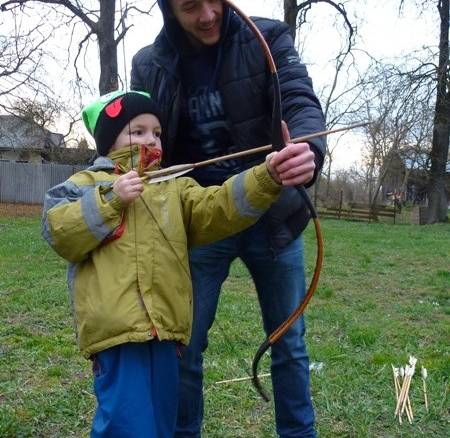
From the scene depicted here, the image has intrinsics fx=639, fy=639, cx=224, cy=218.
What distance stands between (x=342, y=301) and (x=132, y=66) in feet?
16.5

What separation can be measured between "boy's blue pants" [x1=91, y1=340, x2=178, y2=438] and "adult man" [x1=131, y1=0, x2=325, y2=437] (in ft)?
1.38

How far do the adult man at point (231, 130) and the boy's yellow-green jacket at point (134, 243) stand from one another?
325 millimetres

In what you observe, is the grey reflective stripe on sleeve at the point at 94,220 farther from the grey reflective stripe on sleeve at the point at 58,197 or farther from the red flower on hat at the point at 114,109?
the red flower on hat at the point at 114,109

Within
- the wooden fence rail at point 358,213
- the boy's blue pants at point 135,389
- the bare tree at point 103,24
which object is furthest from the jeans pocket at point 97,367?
the wooden fence rail at point 358,213

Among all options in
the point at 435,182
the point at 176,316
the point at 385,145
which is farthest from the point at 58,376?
the point at 385,145

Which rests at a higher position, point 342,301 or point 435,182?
point 435,182

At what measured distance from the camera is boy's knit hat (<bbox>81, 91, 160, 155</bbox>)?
2.18 metres

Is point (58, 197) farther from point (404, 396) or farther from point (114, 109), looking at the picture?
point (404, 396)

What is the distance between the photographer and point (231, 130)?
237 cm

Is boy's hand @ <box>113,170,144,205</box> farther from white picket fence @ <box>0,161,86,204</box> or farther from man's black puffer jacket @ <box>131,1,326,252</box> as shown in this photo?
white picket fence @ <box>0,161,86,204</box>

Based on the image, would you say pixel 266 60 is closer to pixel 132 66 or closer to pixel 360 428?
pixel 132 66

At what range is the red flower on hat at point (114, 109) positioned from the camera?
7.14ft

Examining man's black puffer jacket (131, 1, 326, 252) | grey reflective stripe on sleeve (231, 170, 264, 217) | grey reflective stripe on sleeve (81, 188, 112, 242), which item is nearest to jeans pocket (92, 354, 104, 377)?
grey reflective stripe on sleeve (81, 188, 112, 242)

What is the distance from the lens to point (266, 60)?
232 cm
